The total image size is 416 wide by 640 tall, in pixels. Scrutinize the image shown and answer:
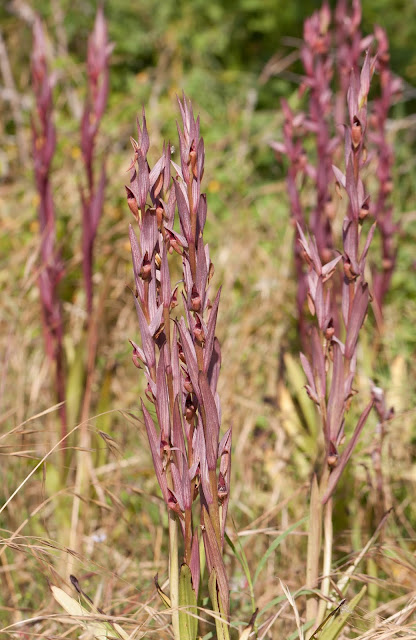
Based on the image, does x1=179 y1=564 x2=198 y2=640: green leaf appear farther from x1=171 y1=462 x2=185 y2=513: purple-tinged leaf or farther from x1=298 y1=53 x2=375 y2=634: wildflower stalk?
x1=298 y1=53 x2=375 y2=634: wildflower stalk

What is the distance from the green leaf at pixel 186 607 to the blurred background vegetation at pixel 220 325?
92 millimetres

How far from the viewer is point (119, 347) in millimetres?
2816

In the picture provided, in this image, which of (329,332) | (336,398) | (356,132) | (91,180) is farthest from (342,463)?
(91,180)

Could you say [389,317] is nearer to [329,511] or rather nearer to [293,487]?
[293,487]

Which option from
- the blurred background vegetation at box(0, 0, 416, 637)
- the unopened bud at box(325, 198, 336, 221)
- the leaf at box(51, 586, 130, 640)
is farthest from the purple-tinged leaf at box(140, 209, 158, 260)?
the unopened bud at box(325, 198, 336, 221)

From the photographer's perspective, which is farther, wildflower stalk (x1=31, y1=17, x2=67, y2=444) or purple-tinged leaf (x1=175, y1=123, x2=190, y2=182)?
wildflower stalk (x1=31, y1=17, x2=67, y2=444)

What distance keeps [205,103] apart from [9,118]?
1348 millimetres

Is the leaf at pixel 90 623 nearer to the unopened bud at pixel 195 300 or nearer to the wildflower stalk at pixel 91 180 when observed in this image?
the unopened bud at pixel 195 300

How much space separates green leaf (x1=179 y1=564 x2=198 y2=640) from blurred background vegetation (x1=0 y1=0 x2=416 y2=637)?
0.09 meters

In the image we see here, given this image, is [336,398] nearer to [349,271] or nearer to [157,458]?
[349,271]

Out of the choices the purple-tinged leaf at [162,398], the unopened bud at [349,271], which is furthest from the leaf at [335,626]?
the unopened bud at [349,271]

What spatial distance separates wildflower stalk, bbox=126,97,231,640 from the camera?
39.6 inches

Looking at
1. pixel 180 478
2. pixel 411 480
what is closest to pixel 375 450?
pixel 411 480

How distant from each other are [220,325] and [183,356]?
5.62ft
